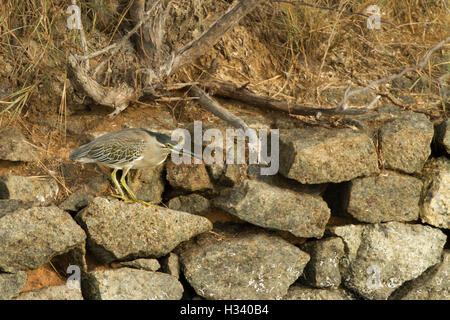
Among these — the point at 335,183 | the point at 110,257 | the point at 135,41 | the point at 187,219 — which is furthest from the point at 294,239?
the point at 135,41

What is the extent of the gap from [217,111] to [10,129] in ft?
4.52

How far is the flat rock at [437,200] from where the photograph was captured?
14.2ft

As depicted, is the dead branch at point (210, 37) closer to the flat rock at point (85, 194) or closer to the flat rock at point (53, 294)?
the flat rock at point (85, 194)

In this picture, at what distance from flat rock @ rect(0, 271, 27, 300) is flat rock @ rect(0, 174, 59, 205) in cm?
43

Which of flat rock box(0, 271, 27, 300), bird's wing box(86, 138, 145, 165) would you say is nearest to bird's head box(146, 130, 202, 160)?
bird's wing box(86, 138, 145, 165)

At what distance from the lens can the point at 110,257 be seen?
362cm

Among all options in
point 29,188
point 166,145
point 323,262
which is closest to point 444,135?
point 323,262

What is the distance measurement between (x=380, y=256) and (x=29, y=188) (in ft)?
7.92

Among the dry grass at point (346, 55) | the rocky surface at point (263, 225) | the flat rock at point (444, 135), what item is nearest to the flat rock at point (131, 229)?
the rocky surface at point (263, 225)

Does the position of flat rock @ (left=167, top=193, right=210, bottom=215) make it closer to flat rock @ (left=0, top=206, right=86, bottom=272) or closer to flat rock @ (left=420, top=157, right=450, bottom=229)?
flat rock @ (left=0, top=206, right=86, bottom=272)

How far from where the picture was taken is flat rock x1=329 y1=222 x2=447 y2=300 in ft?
13.9

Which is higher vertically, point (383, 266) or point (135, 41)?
point (135, 41)

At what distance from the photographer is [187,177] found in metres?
3.95

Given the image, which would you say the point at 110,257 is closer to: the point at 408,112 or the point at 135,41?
the point at 135,41
